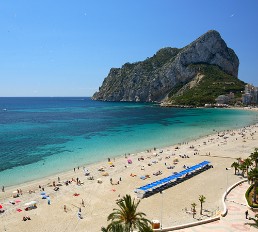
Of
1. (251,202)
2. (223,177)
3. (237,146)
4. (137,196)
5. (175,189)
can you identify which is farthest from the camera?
(237,146)

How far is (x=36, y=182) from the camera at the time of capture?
4259 cm

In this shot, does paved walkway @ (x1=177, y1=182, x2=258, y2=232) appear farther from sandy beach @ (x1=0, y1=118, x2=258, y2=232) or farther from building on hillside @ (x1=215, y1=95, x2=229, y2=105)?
building on hillside @ (x1=215, y1=95, x2=229, y2=105)

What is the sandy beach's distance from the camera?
28.6 metres

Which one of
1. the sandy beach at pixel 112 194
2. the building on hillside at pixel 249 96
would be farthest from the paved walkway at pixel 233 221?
the building on hillside at pixel 249 96

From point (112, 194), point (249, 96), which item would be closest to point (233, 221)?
point (112, 194)

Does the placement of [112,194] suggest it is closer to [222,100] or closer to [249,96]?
[222,100]

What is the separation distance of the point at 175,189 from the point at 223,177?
29.1ft

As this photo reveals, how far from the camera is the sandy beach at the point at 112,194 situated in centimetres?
2862

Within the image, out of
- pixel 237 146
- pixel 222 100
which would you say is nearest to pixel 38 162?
pixel 237 146

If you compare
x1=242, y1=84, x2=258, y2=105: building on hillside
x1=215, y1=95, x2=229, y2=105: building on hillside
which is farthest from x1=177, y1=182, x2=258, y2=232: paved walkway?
x1=242, y1=84, x2=258, y2=105: building on hillside

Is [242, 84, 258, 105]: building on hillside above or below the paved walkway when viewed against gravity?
above

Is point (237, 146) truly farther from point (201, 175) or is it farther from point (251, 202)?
point (251, 202)

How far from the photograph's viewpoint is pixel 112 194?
3606 cm

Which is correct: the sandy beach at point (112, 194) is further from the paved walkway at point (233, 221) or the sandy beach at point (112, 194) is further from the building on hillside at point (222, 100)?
the building on hillside at point (222, 100)
